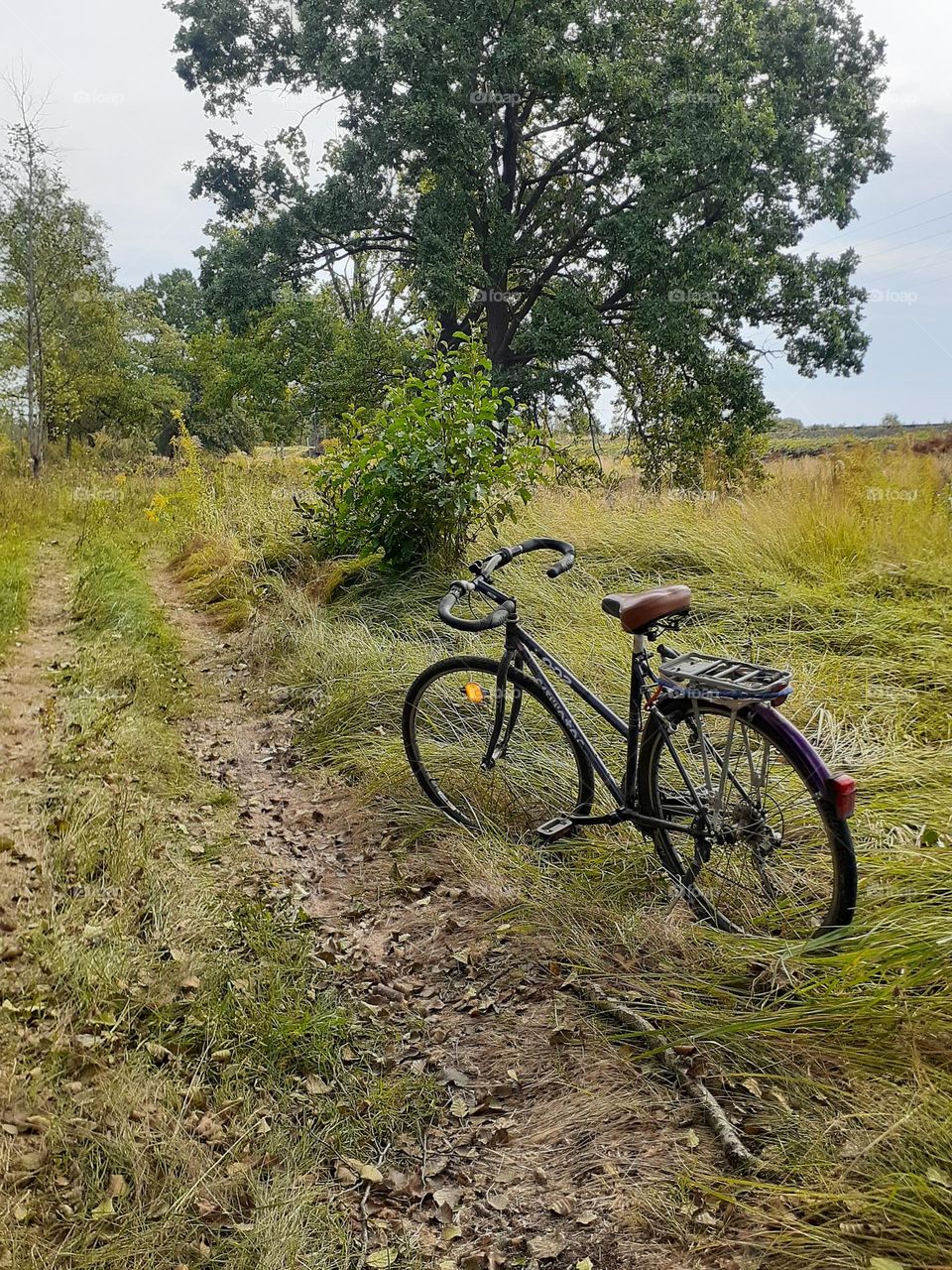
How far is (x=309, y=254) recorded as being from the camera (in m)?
15.8

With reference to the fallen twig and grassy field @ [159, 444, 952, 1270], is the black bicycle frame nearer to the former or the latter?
grassy field @ [159, 444, 952, 1270]

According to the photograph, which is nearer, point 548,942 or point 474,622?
point 548,942

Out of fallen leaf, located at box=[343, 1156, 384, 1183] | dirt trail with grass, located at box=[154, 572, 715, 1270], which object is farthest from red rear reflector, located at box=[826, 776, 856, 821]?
fallen leaf, located at box=[343, 1156, 384, 1183]

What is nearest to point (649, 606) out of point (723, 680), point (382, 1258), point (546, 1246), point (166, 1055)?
point (723, 680)

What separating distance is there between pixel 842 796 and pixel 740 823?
0.45 meters

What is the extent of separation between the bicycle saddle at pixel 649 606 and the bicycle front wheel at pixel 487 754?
26.8 inches

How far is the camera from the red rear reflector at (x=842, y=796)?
2291 millimetres

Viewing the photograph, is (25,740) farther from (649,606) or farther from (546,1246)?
(546,1246)

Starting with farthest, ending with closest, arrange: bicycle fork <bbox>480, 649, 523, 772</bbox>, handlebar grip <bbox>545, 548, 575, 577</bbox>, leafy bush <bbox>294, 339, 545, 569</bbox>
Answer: leafy bush <bbox>294, 339, 545, 569</bbox>
bicycle fork <bbox>480, 649, 523, 772</bbox>
handlebar grip <bbox>545, 548, 575, 577</bbox>

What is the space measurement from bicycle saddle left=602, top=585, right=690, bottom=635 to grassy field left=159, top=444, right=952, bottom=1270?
0.96 m

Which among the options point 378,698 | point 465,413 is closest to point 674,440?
point 465,413

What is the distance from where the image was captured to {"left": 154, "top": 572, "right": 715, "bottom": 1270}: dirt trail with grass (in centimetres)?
205

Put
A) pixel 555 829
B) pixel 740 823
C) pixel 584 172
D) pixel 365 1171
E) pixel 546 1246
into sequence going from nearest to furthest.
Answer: pixel 546 1246
pixel 365 1171
pixel 740 823
pixel 555 829
pixel 584 172

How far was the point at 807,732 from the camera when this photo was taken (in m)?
3.58
